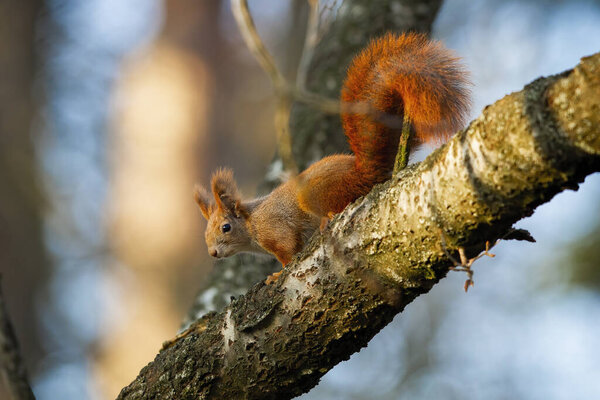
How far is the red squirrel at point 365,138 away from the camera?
5.13 ft

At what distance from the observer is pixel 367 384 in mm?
6172

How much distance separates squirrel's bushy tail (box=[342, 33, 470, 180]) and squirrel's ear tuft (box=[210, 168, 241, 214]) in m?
0.81

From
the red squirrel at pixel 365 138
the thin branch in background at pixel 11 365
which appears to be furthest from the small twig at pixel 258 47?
the thin branch in background at pixel 11 365

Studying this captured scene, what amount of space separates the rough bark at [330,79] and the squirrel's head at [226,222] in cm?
27

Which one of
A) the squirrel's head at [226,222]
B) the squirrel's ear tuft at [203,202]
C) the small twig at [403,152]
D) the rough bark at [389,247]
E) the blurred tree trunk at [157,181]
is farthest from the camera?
the blurred tree trunk at [157,181]

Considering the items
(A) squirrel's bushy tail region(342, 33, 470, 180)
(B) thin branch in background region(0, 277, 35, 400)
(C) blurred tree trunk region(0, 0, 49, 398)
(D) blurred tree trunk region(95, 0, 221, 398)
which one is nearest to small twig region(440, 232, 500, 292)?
(A) squirrel's bushy tail region(342, 33, 470, 180)

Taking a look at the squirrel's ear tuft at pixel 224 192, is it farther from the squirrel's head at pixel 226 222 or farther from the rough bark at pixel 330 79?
the rough bark at pixel 330 79

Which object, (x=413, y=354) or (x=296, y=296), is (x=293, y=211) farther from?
(x=413, y=354)

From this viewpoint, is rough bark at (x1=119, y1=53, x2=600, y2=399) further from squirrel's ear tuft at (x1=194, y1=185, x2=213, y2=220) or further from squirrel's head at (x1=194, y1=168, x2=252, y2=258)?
squirrel's ear tuft at (x1=194, y1=185, x2=213, y2=220)

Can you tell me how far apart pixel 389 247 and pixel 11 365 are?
0.93m

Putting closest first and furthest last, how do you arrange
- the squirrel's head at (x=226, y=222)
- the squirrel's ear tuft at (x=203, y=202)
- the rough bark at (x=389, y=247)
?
the rough bark at (x=389, y=247), the squirrel's head at (x=226, y=222), the squirrel's ear tuft at (x=203, y=202)

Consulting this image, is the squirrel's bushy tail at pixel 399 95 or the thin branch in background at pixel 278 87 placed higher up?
the squirrel's bushy tail at pixel 399 95

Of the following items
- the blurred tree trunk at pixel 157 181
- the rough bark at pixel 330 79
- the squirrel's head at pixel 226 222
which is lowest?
the squirrel's head at pixel 226 222

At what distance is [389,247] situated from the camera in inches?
50.4
